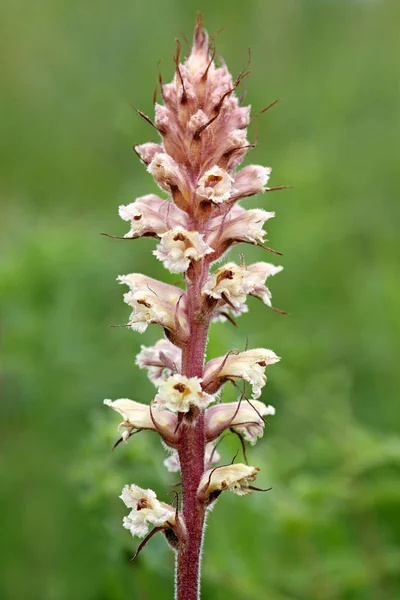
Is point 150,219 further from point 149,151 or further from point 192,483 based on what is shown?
point 192,483

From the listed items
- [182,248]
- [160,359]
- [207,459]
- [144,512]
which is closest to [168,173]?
[182,248]

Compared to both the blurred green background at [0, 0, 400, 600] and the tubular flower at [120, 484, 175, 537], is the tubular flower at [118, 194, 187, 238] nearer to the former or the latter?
the blurred green background at [0, 0, 400, 600]

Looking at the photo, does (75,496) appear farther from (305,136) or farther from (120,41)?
(120,41)

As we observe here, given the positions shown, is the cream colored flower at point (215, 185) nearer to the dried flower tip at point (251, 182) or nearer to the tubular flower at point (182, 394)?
the dried flower tip at point (251, 182)

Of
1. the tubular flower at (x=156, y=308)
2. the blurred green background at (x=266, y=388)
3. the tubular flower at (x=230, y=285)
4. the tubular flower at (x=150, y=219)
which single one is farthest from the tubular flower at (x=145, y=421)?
the blurred green background at (x=266, y=388)

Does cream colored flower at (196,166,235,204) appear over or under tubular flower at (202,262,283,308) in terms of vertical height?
over

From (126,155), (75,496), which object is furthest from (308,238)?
(126,155)

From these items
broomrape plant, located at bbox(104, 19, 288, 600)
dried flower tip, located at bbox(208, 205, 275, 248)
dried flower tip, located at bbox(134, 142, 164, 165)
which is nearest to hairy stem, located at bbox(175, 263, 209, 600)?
broomrape plant, located at bbox(104, 19, 288, 600)
